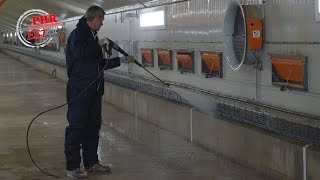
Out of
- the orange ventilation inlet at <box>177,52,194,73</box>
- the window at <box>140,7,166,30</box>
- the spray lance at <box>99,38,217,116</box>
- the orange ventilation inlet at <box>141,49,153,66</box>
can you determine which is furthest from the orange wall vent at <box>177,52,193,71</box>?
the orange ventilation inlet at <box>141,49,153,66</box>

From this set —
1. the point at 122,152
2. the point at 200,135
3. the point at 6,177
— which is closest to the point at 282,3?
the point at 200,135

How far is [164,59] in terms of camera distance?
11.7 metres

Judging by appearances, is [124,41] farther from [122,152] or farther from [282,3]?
[282,3]

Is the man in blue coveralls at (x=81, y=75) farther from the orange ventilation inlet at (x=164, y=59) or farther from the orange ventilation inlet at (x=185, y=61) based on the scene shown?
the orange ventilation inlet at (x=164, y=59)

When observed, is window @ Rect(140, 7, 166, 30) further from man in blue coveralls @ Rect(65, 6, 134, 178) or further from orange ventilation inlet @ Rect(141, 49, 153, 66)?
man in blue coveralls @ Rect(65, 6, 134, 178)

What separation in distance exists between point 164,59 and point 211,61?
2.58 metres

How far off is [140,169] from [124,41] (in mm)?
8699

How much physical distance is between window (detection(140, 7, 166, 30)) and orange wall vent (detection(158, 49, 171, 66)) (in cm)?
57

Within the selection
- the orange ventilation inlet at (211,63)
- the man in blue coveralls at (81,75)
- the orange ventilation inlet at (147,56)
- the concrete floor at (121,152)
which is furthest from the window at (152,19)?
the man in blue coveralls at (81,75)

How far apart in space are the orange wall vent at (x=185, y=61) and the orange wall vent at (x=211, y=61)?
0.61 meters

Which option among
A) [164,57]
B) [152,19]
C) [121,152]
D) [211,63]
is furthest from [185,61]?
[121,152]

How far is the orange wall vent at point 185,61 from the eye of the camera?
401 inches

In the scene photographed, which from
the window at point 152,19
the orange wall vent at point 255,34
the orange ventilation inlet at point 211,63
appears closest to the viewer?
the orange wall vent at point 255,34

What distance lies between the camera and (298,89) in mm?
6668
